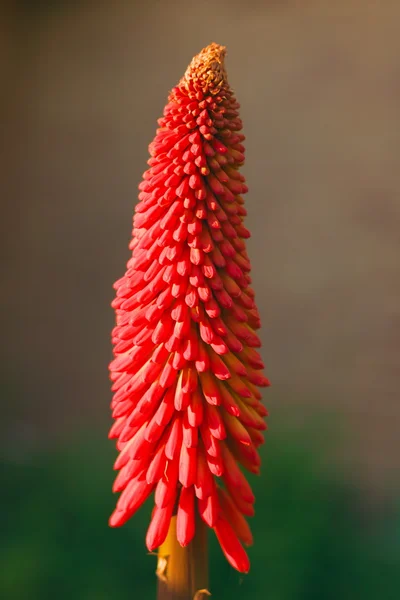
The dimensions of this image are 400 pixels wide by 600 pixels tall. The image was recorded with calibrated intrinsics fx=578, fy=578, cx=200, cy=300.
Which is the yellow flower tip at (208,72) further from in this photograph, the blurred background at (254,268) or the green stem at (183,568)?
the blurred background at (254,268)

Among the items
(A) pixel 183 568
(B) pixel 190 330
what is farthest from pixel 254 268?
(A) pixel 183 568

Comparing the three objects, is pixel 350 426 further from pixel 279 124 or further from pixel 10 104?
pixel 10 104

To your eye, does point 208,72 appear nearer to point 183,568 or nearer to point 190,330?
point 190,330

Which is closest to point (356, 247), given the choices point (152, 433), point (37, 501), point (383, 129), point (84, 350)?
point (383, 129)

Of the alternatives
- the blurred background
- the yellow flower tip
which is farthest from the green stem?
the blurred background

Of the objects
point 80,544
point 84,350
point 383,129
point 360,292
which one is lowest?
point 80,544

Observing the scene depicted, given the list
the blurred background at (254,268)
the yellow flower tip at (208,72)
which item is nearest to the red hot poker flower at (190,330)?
the yellow flower tip at (208,72)

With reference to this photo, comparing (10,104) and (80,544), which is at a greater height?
(10,104)
